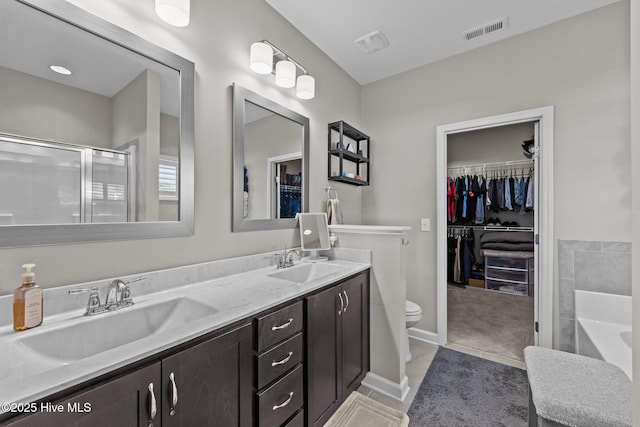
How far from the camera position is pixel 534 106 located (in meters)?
2.21

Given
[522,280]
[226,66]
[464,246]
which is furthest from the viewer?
[464,246]

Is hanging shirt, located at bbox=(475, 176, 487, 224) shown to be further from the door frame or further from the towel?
the towel

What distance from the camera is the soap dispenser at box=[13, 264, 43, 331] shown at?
0.88 m

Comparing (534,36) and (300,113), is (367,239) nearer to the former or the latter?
(300,113)

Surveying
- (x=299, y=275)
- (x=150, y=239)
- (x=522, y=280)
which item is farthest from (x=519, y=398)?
(x=522, y=280)

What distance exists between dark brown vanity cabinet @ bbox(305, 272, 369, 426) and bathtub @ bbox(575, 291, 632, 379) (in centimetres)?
142

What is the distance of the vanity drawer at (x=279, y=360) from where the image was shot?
3.64ft

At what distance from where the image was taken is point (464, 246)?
4379mm

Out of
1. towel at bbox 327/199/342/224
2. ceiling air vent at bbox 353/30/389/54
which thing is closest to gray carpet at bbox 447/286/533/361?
towel at bbox 327/199/342/224

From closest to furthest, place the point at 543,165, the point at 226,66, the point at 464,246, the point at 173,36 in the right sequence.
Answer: the point at 173,36, the point at 226,66, the point at 543,165, the point at 464,246

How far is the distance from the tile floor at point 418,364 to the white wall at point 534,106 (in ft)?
0.71

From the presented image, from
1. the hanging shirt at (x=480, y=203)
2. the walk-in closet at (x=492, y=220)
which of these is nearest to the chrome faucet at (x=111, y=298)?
the walk-in closet at (x=492, y=220)

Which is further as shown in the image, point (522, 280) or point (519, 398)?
point (522, 280)

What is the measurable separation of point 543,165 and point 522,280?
2.57m
